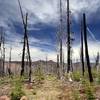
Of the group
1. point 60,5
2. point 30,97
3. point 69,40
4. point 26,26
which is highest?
point 60,5

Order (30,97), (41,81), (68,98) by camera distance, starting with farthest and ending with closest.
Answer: (41,81)
(30,97)
(68,98)

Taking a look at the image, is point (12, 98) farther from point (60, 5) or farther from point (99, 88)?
point (60, 5)

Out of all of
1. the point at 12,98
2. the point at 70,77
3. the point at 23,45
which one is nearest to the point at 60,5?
the point at 23,45

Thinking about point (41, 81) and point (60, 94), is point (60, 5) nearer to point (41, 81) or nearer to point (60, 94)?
point (41, 81)

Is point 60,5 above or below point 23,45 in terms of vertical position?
above

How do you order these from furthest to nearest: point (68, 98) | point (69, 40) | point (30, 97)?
point (69, 40) < point (30, 97) < point (68, 98)

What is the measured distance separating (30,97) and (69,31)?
19.4 meters

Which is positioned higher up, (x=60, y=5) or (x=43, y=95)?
(x=60, y=5)

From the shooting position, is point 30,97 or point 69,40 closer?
point 30,97

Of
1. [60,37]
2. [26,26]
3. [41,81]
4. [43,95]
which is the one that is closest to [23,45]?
[26,26]

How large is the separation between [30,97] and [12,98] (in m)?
2.23

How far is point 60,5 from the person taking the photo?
1838 inches

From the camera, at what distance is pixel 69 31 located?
42.8m

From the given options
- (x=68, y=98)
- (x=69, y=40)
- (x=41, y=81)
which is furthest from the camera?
(x=69, y=40)
